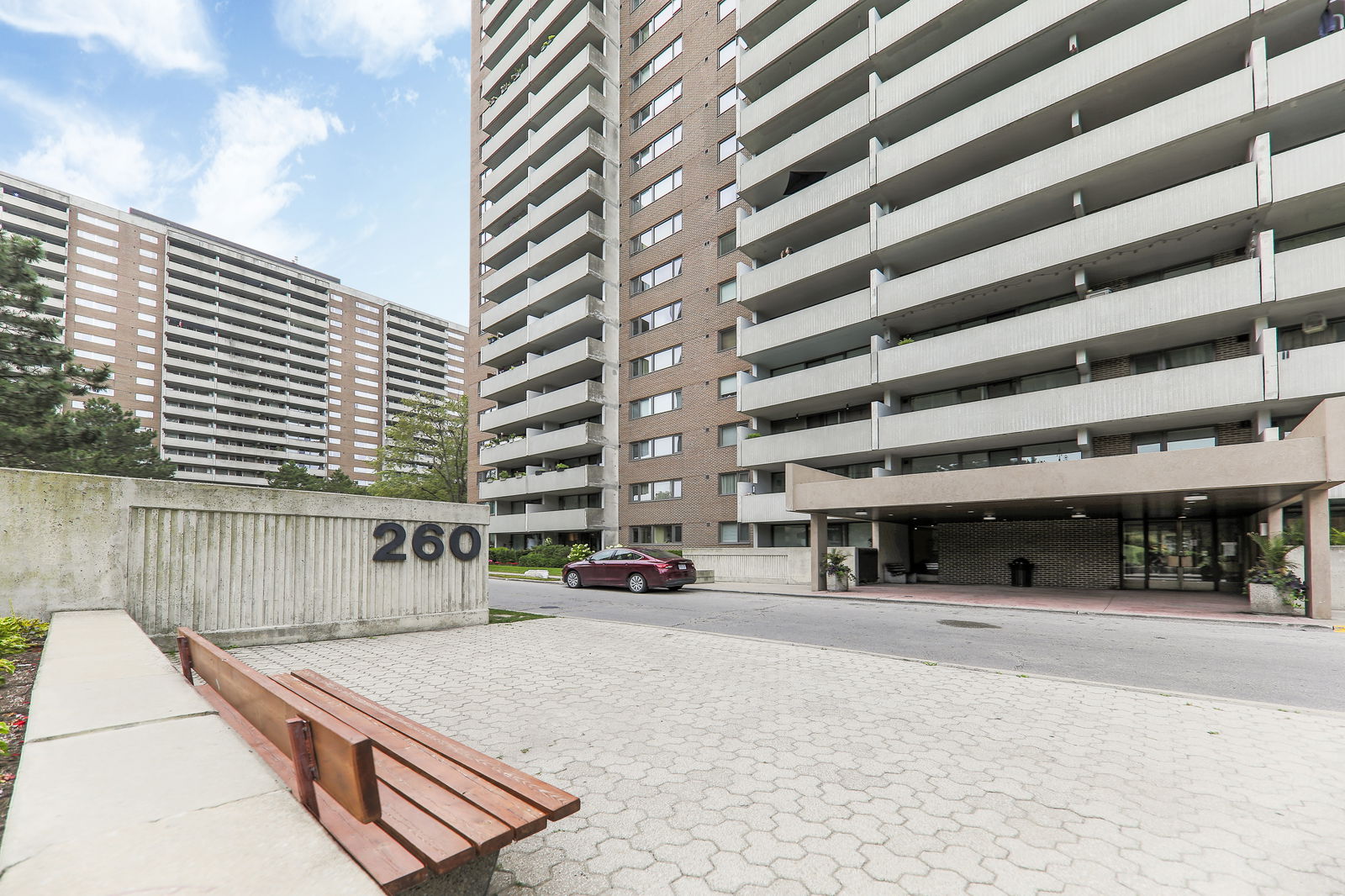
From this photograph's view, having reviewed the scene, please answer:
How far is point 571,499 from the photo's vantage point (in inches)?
1563

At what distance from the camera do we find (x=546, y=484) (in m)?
38.8

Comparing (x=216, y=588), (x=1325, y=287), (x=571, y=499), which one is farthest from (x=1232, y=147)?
(x=571, y=499)

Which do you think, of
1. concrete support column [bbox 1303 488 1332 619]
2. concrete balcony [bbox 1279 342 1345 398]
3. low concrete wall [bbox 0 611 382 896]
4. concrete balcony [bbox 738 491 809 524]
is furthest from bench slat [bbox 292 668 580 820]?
concrete balcony [bbox 738 491 809 524]

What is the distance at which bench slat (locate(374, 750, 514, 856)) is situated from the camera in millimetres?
2398

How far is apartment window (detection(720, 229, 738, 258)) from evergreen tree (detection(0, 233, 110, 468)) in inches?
1087

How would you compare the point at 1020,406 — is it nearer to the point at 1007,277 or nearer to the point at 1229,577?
the point at 1007,277

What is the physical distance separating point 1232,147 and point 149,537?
28.9 metres

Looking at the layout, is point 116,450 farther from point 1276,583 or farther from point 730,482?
point 1276,583

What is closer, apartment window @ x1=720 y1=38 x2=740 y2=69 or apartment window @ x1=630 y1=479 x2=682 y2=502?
apartment window @ x1=720 y1=38 x2=740 y2=69

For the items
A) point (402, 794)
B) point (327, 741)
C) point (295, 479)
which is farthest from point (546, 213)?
point (295, 479)

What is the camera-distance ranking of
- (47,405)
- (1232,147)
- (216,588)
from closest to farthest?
1. (216,588)
2. (1232,147)
3. (47,405)

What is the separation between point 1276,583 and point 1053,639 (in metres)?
7.96

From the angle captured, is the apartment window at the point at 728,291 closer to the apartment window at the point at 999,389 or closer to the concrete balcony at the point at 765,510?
the concrete balcony at the point at 765,510

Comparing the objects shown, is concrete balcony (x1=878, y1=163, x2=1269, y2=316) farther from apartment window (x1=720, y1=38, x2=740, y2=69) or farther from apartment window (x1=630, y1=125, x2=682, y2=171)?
apartment window (x1=630, y1=125, x2=682, y2=171)
